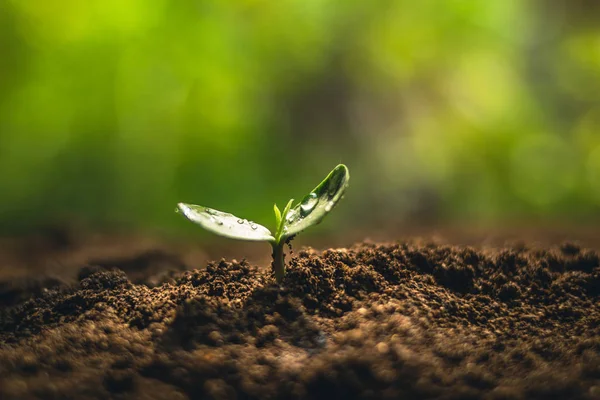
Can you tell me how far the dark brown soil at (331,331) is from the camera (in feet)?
3.09

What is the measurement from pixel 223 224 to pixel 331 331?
300mm

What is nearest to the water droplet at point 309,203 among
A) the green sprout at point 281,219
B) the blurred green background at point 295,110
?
the green sprout at point 281,219

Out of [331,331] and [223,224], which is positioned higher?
[223,224]

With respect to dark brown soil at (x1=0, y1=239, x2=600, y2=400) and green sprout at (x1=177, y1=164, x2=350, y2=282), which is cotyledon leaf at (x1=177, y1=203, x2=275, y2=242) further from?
dark brown soil at (x1=0, y1=239, x2=600, y2=400)

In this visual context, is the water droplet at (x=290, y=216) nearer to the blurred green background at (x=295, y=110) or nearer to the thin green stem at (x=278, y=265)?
the thin green stem at (x=278, y=265)

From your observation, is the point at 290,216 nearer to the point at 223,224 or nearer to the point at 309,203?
the point at 309,203

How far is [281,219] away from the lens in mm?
1219

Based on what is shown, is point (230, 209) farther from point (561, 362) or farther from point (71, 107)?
point (561, 362)

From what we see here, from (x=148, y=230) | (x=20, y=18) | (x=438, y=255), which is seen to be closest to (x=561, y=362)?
(x=438, y=255)

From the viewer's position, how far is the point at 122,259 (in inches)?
79.1

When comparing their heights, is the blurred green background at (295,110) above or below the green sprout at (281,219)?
above

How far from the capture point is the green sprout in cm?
115

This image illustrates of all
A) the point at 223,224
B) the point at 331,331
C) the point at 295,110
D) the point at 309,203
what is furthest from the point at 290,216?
the point at 295,110

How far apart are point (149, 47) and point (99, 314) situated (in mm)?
2835
